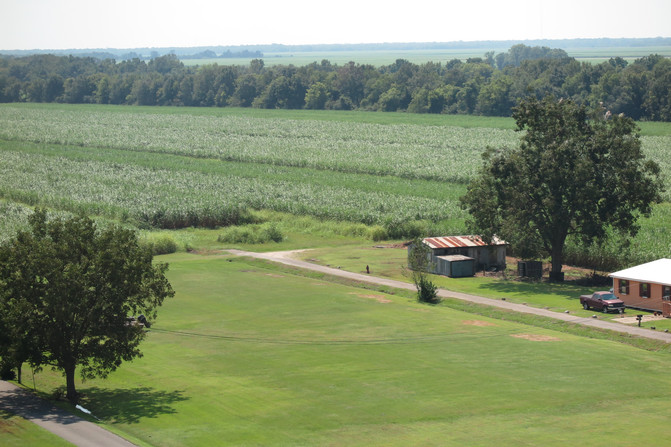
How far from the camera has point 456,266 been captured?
64.2 metres

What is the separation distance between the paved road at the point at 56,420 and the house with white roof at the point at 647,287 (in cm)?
3359

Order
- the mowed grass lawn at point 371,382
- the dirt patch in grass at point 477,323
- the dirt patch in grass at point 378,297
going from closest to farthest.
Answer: the mowed grass lawn at point 371,382
the dirt patch in grass at point 477,323
the dirt patch in grass at point 378,297

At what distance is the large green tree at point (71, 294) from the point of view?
3533 centimetres

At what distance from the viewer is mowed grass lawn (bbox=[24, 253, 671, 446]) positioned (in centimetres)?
3200

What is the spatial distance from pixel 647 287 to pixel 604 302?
128 inches

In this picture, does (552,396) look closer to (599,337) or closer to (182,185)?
(599,337)

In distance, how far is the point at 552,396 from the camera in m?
35.8

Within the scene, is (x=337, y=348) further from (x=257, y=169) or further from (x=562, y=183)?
(x=257, y=169)

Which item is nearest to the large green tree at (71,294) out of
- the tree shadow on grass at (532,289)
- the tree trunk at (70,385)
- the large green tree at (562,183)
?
the tree trunk at (70,385)

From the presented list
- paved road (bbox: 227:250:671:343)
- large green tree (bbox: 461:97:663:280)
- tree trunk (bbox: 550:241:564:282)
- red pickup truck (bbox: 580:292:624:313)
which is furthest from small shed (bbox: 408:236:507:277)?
red pickup truck (bbox: 580:292:624:313)

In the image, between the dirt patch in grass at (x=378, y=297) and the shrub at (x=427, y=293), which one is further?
the dirt patch in grass at (x=378, y=297)

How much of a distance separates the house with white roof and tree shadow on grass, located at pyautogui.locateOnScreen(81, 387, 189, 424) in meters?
29.7

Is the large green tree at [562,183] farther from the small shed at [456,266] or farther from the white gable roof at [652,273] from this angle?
the white gable roof at [652,273]

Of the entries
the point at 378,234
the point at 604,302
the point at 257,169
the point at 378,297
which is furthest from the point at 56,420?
the point at 257,169
